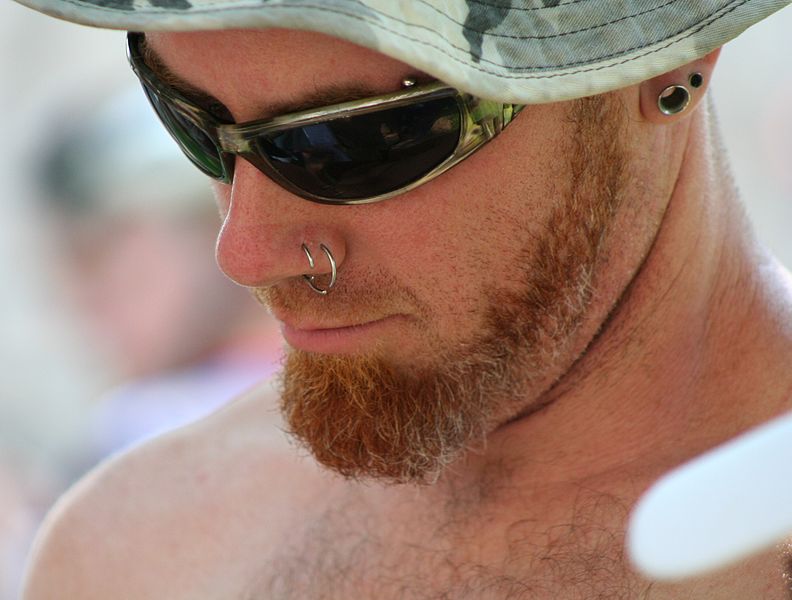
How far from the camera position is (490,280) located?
1513 mm

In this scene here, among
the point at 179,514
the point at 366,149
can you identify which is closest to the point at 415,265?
the point at 366,149

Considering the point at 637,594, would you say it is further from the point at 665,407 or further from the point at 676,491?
the point at 665,407

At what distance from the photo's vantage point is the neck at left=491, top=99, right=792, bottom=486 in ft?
5.01

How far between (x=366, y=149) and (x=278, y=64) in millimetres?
138

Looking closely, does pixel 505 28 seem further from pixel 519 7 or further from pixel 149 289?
pixel 149 289

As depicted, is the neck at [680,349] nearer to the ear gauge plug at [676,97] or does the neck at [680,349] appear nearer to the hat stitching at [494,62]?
the ear gauge plug at [676,97]

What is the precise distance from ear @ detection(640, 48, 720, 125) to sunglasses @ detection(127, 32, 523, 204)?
0.67ft

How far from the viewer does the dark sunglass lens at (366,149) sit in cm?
132

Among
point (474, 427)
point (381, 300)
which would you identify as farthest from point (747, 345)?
point (381, 300)

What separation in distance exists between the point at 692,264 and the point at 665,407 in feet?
0.64

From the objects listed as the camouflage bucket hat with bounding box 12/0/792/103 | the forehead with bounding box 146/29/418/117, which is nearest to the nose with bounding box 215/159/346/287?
the forehead with bounding box 146/29/418/117

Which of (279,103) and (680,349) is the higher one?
(279,103)

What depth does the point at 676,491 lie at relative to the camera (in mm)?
1445

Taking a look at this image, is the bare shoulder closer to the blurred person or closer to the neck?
the neck
